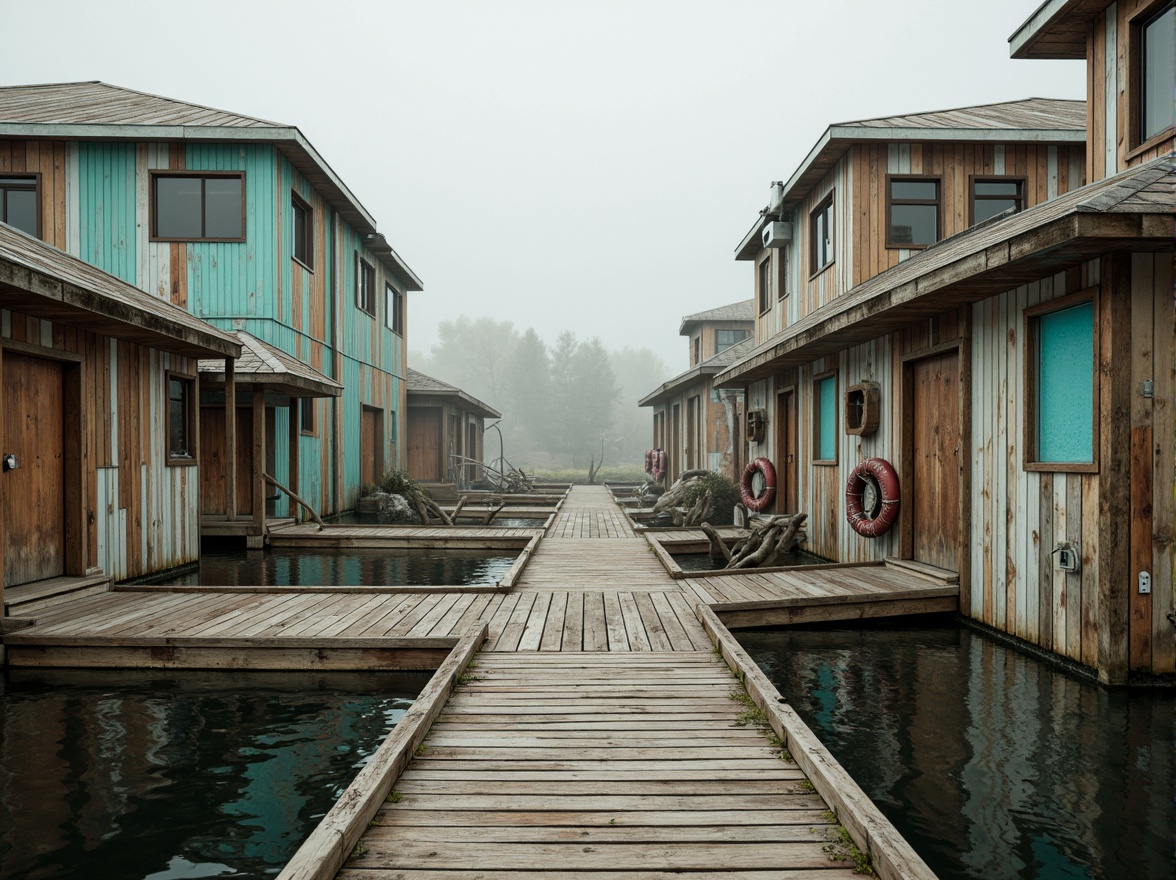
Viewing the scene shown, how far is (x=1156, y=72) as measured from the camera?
6.37 meters

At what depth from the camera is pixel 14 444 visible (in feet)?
20.6

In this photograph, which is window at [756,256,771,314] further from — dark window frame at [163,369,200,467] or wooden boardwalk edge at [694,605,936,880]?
wooden boardwalk edge at [694,605,936,880]

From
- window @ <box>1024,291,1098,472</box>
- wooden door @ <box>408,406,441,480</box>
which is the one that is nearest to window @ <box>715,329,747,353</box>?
wooden door @ <box>408,406,441,480</box>

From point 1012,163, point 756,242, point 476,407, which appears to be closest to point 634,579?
point 1012,163

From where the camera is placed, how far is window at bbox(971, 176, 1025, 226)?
11.2m

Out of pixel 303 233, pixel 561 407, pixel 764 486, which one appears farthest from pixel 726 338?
pixel 561 407

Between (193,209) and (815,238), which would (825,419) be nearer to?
(815,238)

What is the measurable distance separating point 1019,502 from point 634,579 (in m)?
3.51

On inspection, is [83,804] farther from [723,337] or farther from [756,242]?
[723,337]

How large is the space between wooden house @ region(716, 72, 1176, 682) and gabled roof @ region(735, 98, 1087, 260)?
37 millimetres

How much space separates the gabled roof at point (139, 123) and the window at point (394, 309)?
17.9 ft

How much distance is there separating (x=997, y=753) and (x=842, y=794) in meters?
1.58

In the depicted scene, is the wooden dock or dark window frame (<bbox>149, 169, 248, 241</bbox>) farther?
dark window frame (<bbox>149, 169, 248, 241</bbox>)

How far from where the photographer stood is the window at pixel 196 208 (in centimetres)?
1260
